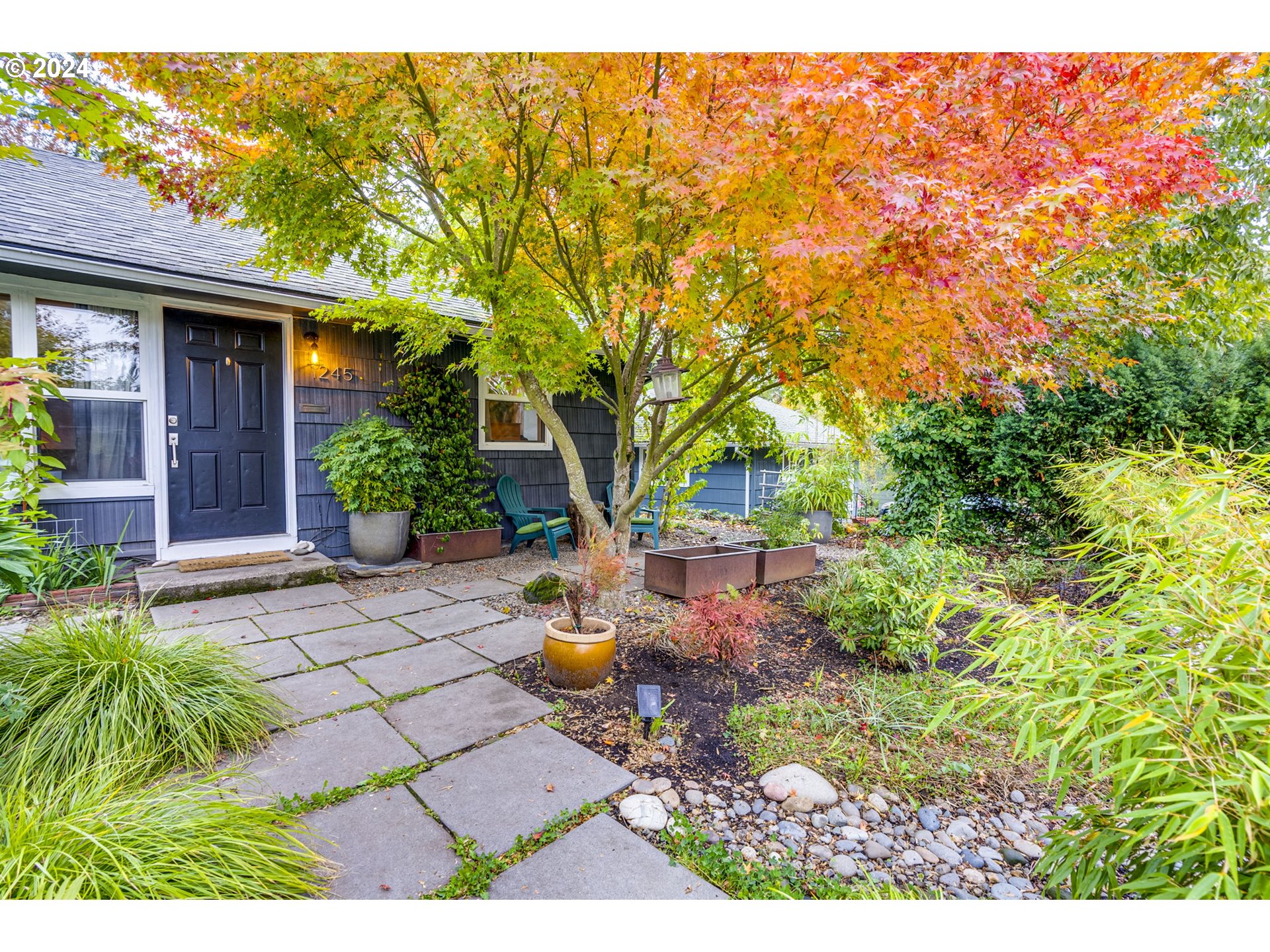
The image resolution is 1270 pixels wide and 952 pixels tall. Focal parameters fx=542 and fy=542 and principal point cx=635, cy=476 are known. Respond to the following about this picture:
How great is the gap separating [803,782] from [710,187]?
2.44 meters

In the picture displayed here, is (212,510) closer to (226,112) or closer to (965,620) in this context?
(226,112)

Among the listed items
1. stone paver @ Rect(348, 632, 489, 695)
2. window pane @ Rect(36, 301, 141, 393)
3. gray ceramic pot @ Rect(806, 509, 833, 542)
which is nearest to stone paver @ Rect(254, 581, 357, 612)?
stone paver @ Rect(348, 632, 489, 695)

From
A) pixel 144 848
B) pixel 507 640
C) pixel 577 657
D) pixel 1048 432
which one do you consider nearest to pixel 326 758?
pixel 144 848

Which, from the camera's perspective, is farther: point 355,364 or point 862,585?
point 355,364

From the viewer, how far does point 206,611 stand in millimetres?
3693

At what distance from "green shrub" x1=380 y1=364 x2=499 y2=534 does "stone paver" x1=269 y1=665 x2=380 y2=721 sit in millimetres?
2681

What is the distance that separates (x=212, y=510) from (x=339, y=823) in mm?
4084

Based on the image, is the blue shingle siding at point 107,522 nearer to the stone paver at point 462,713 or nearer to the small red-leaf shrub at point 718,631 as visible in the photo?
the stone paver at point 462,713

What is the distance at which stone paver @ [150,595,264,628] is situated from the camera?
11.3ft

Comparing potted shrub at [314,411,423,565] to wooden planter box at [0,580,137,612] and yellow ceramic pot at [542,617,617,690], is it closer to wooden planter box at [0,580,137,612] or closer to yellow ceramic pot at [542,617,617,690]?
wooden planter box at [0,580,137,612]

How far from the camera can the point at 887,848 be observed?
1.71 meters

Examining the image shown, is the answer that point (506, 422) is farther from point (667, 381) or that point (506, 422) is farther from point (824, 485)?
point (824, 485)

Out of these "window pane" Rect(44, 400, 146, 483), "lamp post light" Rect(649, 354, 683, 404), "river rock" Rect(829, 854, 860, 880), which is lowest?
"river rock" Rect(829, 854, 860, 880)

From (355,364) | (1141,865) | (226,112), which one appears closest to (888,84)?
(1141,865)
